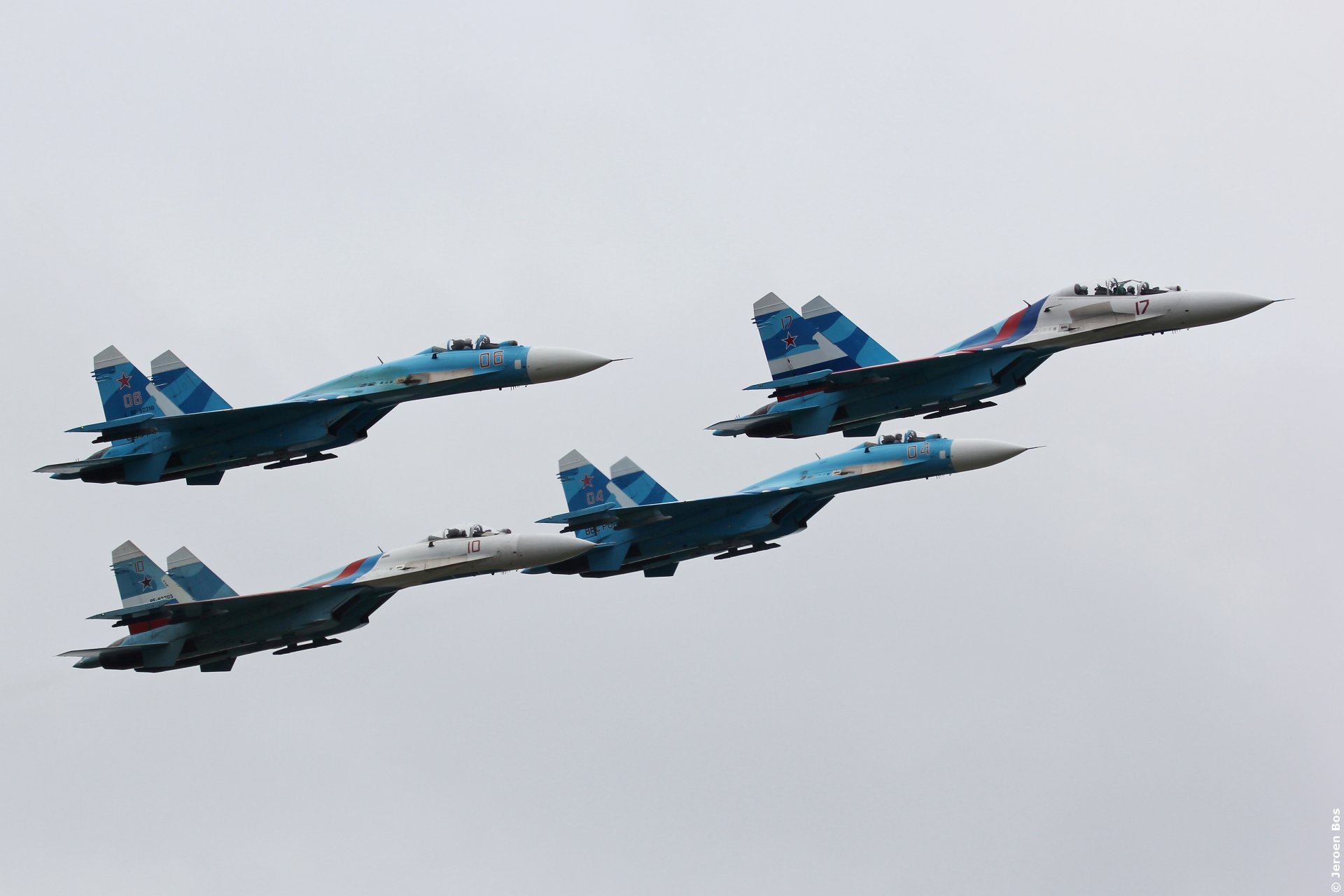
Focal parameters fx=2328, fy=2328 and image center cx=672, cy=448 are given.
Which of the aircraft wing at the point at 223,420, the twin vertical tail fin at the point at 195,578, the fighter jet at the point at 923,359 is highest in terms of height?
the aircraft wing at the point at 223,420

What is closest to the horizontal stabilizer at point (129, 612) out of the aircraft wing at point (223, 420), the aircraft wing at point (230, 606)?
the aircraft wing at point (230, 606)

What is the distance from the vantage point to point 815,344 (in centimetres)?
7325

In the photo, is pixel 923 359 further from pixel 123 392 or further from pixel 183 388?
pixel 123 392

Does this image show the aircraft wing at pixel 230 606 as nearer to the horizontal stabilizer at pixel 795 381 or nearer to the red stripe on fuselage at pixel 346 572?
the red stripe on fuselage at pixel 346 572

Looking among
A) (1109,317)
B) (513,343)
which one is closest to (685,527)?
(513,343)

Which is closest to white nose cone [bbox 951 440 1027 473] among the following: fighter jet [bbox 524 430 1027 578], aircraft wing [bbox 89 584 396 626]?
fighter jet [bbox 524 430 1027 578]

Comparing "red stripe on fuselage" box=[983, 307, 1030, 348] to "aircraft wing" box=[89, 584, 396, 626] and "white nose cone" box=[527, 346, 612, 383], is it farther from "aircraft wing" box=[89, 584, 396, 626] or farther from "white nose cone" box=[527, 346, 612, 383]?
"aircraft wing" box=[89, 584, 396, 626]

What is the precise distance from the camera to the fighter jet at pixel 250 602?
2611 inches

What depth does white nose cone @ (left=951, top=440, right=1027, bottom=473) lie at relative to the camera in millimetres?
72000

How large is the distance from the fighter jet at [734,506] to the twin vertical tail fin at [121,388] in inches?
522

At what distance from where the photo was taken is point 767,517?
73.1m

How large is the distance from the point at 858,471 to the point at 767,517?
321 cm

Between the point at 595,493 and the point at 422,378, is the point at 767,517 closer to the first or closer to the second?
the point at 595,493

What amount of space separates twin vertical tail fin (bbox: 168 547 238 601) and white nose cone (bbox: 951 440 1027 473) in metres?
22.4
